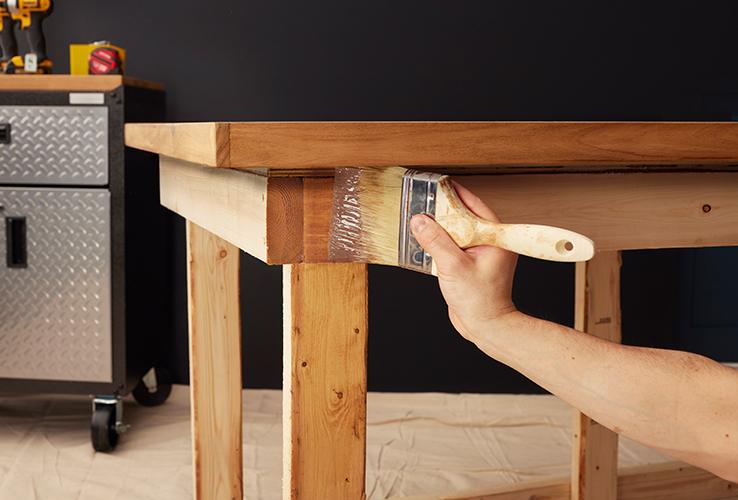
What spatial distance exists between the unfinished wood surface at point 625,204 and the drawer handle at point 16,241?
1.54 metres

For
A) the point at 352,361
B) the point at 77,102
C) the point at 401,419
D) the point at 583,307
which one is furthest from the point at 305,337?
the point at 401,419

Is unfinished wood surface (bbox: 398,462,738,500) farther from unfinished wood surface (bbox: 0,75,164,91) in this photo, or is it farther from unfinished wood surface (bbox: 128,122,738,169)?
unfinished wood surface (bbox: 0,75,164,91)

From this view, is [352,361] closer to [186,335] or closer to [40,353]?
[40,353]

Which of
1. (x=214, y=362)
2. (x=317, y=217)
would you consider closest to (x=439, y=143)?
(x=317, y=217)

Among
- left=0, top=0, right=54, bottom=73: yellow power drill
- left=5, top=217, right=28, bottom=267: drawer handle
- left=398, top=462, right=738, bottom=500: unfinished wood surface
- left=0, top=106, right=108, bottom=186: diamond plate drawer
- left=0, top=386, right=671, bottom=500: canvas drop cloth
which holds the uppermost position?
left=0, top=0, right=54, bottom=73: yellow power drill

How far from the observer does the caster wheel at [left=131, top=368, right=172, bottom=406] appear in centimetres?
216

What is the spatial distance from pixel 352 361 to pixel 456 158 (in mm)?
229

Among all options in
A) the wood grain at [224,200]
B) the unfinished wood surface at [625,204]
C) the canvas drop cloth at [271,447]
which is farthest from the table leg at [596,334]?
the wood grain at [224,200]

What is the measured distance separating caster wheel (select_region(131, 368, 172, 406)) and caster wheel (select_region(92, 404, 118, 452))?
25 centimetres

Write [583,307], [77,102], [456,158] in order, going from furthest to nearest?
[77,102] → [583,307] → [456,158]

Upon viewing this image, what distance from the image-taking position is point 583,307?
137cm

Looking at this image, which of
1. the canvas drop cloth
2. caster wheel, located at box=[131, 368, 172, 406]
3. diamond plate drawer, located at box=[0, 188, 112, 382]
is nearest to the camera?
the canvas drop cloth

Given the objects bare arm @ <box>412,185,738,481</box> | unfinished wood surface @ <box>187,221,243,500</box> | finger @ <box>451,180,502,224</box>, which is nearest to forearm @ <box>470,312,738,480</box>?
bare arm @ <box>412,185,738,481</box>

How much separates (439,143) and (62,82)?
5.01 ft
